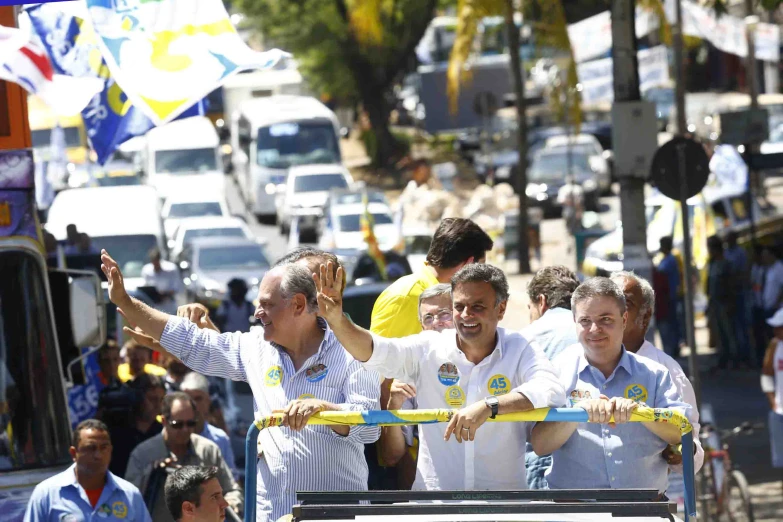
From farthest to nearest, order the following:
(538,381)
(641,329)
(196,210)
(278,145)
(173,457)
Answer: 1. (278,145)
2. (196,210)
3. (173,457)
4. (641,329)
5. (538,381)

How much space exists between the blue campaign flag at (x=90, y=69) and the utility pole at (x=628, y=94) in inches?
165

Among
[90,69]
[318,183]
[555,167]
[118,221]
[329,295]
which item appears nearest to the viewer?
[329,295]

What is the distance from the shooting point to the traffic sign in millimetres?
11922

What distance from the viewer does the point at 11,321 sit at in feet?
25.0

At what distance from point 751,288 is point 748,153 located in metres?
1.87

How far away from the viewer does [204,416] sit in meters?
9.16

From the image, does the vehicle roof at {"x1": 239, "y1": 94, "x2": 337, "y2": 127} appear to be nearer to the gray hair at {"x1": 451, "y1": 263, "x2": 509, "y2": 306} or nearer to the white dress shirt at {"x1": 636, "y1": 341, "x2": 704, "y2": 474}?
the white dress shirt at {"x1": 636, "y1": 341, "x2": 704, "y2": 474}

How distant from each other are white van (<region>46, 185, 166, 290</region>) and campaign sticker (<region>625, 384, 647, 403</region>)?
17.4 metres

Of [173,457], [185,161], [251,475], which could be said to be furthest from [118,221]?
[251,475]

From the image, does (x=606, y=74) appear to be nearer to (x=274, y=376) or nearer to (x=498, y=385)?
(x=274, y=376)

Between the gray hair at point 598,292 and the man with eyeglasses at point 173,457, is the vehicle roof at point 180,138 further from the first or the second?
the gray hair at point 598,292

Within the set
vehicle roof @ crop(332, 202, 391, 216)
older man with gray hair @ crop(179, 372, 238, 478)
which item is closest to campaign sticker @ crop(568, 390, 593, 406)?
older man with gray hair @ crop(179, 372, 238, 478)

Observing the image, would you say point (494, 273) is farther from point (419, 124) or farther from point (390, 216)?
point (419, 124)

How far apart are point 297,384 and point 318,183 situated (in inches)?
1224
